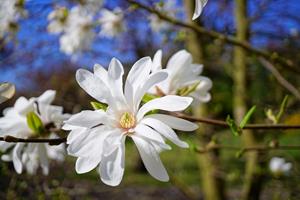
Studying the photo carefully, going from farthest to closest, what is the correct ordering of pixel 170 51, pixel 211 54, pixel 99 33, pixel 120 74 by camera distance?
1. pixel 170 51
2. pixel 211 54
3. pixel 99 33
4. pixel 120 74

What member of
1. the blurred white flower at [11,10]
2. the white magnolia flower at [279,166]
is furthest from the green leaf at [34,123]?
the white magnolia flower at [279,166]

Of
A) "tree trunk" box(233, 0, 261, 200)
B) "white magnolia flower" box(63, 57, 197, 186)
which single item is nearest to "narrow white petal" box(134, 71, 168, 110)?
"white magnolia flower" box(63, 57, 197, 186)

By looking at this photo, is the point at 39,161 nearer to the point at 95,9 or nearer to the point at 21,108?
the point at 21,108

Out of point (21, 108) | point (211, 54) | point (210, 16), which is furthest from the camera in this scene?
point (210, 16)

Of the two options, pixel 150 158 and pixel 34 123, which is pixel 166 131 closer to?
pixel 150 158

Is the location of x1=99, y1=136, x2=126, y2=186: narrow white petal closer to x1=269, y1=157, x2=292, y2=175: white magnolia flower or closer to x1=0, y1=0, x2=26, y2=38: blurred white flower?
x1=0, y1=0, x2=26, y2=38: blurred white flower

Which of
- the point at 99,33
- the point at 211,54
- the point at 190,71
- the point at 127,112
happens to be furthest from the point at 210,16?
the point at 127,112

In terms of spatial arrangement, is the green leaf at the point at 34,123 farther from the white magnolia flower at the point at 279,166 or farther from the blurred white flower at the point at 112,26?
the white magnolia flower at the point at 279,166
